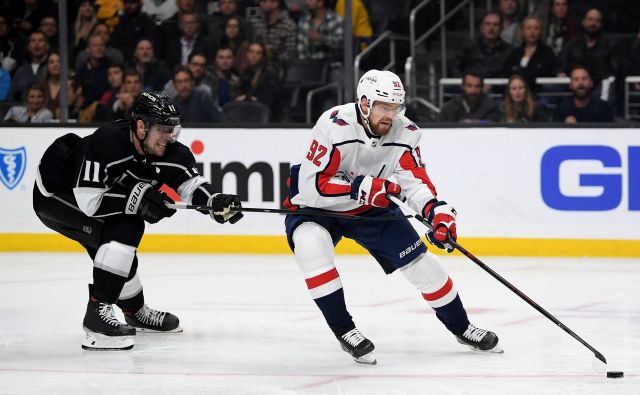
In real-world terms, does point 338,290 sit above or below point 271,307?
above

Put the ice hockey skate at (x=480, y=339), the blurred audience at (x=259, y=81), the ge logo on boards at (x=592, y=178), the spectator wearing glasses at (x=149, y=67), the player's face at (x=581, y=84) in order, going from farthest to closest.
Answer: the spectator wearing glasses at (x=149, y=67) < the blurred audience at (x=259, y=81) < the player's face at (x=581, y=84) < the ge logo on boards at (x=592, y=178) < the ice hockey skate at (x=480, y=339)

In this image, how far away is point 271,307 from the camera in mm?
6121

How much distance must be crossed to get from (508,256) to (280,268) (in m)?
1.58

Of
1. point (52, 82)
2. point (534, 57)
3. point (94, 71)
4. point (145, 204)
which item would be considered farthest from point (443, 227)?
point (94, 71)

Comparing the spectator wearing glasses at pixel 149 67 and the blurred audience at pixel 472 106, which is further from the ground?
the spectator wearing glasses at pixel 149 67

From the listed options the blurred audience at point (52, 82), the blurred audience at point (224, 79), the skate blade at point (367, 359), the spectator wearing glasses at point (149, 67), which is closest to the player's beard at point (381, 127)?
the skate blade at point (367, 359)

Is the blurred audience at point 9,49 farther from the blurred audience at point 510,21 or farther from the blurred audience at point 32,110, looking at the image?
the blurred audience at point 510,21

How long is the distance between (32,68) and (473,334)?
617cm

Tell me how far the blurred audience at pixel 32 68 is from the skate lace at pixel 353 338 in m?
5.76

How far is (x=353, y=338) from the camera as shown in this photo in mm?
4562

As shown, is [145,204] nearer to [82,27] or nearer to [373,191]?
[373,191]

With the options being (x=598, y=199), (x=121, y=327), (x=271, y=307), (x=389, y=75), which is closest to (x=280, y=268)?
(x=271, y=307)

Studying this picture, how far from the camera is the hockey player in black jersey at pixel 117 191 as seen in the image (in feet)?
16.0

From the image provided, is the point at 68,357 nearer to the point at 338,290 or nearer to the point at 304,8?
the point at 338,290
